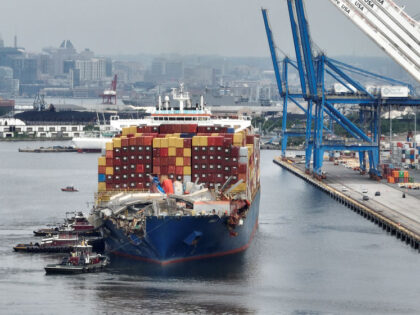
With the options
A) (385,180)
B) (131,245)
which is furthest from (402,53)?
(131,245)

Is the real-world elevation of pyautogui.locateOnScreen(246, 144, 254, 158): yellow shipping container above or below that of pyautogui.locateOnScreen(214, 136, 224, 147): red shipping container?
below

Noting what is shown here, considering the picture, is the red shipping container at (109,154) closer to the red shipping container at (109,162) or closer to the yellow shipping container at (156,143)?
the red shipping container at (109,162)

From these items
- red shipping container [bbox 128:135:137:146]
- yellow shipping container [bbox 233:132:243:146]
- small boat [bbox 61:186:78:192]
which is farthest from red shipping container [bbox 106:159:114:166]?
small boat [bbox 61:186:78:192]

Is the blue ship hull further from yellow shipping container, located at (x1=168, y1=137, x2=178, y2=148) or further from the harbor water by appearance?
yellow shipping container, located at (x1=168, y1=137, x2=178, y2=148)

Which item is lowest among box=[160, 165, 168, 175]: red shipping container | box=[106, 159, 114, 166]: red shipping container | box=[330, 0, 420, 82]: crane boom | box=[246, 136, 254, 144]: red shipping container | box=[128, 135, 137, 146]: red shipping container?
box=[160, 165, 168, 175]: red shipping container

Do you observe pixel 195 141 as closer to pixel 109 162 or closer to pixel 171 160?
pixel 171 160

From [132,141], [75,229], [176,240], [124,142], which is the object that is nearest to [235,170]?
[132,141]

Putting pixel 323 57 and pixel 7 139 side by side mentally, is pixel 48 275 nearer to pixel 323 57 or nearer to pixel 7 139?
pixel 323 57
